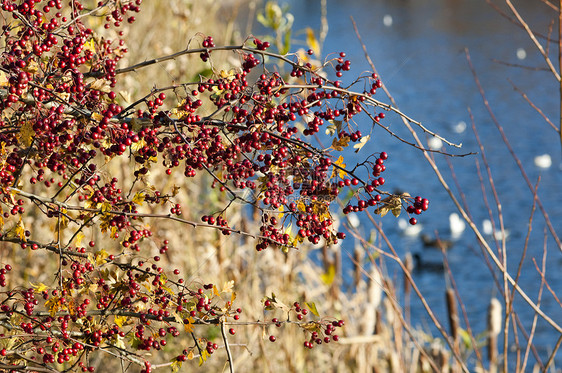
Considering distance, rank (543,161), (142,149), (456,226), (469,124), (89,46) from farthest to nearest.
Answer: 1. (469,124)
2. (543,161)
3. (456,226)
4. (89,46)
5. (142,149)

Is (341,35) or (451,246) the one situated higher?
(341,35)

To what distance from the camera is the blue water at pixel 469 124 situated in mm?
7552

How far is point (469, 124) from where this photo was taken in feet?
39.5

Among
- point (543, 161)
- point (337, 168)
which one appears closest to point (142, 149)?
point (337, 168)

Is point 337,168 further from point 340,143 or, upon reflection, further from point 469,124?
point 469,124

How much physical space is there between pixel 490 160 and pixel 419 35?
34.4 feet

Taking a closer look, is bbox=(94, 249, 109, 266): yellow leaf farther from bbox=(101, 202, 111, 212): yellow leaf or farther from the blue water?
the blue water

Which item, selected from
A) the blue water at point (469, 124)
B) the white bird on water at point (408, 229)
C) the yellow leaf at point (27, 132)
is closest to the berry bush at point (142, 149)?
the yellow leaf at point (27, 132)

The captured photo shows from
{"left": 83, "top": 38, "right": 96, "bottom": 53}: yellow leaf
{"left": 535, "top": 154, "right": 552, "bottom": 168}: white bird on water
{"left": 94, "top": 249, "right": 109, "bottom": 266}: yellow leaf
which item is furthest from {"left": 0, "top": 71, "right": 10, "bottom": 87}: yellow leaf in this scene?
{"left": 535, "top": 154, "right": 552, "bottom": 168}: white bird on water

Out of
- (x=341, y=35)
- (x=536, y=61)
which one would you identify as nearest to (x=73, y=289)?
(x=536, y=61)

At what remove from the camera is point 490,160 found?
1050 cm

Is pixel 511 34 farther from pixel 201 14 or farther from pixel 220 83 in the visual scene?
pixel 220 83

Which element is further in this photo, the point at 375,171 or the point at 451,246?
the point at 451,246

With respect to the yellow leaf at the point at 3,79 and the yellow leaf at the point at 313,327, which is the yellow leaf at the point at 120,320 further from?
the yellow leaf at the point at 3,79
